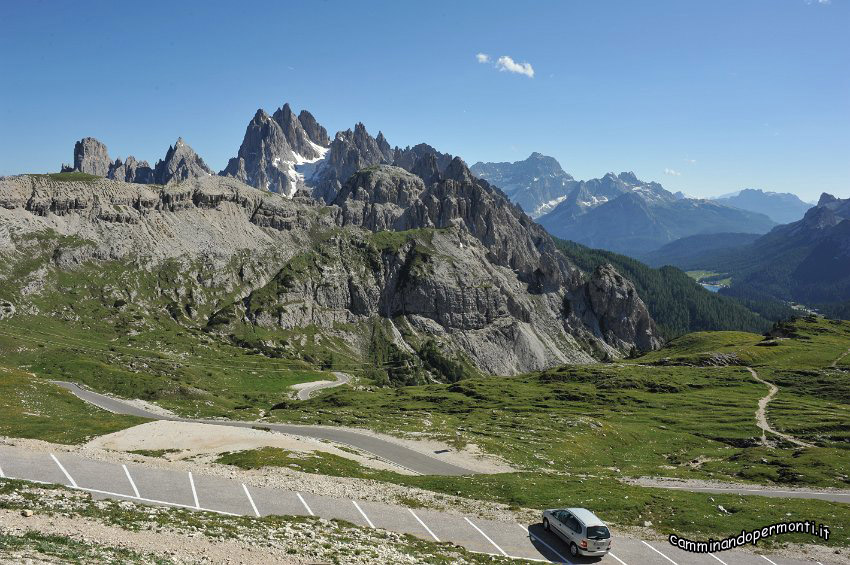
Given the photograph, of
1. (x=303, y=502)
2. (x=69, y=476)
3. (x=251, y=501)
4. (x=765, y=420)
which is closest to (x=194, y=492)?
(x=251, y=501)

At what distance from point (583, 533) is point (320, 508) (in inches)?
765

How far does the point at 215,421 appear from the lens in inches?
4215

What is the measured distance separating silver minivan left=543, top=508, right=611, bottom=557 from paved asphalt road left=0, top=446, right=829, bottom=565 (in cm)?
74

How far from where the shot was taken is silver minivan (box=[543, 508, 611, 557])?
3847cm

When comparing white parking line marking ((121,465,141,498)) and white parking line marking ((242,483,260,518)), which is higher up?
white parking line marking ((121,465,141,498))

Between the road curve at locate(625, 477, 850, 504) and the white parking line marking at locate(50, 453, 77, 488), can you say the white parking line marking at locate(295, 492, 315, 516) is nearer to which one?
the white parking line marking at locate(50, 453, 77, 488)

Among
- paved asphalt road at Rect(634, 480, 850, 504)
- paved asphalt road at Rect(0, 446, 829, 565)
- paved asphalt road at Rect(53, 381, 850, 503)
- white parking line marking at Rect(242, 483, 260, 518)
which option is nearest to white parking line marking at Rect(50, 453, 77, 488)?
paved asphalt road at Rect(0, 446, 829, 565)

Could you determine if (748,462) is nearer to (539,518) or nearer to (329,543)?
(539,518)

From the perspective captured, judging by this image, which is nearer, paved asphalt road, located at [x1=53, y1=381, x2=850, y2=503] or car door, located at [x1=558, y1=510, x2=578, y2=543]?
car door, located at [x1=558, y1=510, x2=578, y2=543]

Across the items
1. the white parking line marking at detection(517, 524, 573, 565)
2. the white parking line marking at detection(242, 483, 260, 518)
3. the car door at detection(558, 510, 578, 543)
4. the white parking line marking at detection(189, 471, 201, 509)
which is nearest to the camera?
the white parking line marking at detection(517, 524, 573, 565)

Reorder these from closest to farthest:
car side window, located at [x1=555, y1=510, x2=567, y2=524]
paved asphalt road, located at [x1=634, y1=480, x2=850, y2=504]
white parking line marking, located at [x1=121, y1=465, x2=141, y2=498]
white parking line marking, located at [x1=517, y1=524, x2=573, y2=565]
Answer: white parking line marking, located at [x1=517, y1=524, x2=573, y2=565], car side window, located at [x1=555, y1=510, x2=567, y2=524], white parking line marking, located at [x1=121, y1=465, x2=141, y2=498], paved asphalt road, located at [x1=634, y1=480, x2=850, y2=504]

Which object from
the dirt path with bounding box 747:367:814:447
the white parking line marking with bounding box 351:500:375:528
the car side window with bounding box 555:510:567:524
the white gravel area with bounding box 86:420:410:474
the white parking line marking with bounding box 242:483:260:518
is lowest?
the dirt path with bounding box 747:367:814:447

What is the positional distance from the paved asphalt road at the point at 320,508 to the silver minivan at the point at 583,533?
0.74m

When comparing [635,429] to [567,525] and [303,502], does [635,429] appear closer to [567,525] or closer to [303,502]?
[567,525]
